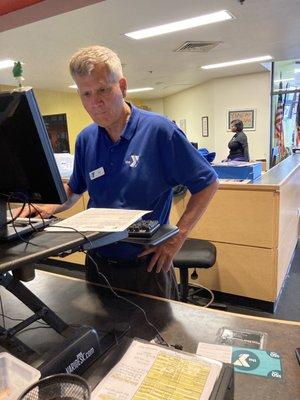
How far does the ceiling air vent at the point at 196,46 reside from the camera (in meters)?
4.55

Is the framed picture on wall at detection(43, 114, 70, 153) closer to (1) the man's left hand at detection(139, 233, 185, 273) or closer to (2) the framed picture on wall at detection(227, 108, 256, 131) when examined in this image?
(2) the framed picture on wall at detection(227, 108, 256, 131)

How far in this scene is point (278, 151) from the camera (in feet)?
24.0

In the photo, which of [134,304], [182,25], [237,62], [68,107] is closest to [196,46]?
[182,25]

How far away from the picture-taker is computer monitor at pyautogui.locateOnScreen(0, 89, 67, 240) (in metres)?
0.65

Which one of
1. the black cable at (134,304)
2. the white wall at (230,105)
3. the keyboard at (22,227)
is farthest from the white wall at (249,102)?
the keyboard at (22,227)

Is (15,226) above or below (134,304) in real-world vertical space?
above

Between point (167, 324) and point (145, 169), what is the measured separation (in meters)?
0.51

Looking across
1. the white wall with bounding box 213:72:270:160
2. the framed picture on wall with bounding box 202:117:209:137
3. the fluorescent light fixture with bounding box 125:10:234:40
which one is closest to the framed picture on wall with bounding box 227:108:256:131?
the white wall with bounding box 213:72:270:160

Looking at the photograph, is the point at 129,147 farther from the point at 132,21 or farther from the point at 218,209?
the point at 132,21

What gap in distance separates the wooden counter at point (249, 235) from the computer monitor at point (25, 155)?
1.81m

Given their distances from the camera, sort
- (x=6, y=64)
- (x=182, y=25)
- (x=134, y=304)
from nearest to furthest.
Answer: (x=134, y=304), (x=182, y=25), (x=6, y=64)

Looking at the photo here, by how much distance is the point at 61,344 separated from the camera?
738 mm

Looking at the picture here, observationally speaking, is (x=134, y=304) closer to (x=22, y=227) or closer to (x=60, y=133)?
(x=22, y=227)

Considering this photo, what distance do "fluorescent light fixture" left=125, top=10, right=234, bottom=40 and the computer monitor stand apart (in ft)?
11.0
